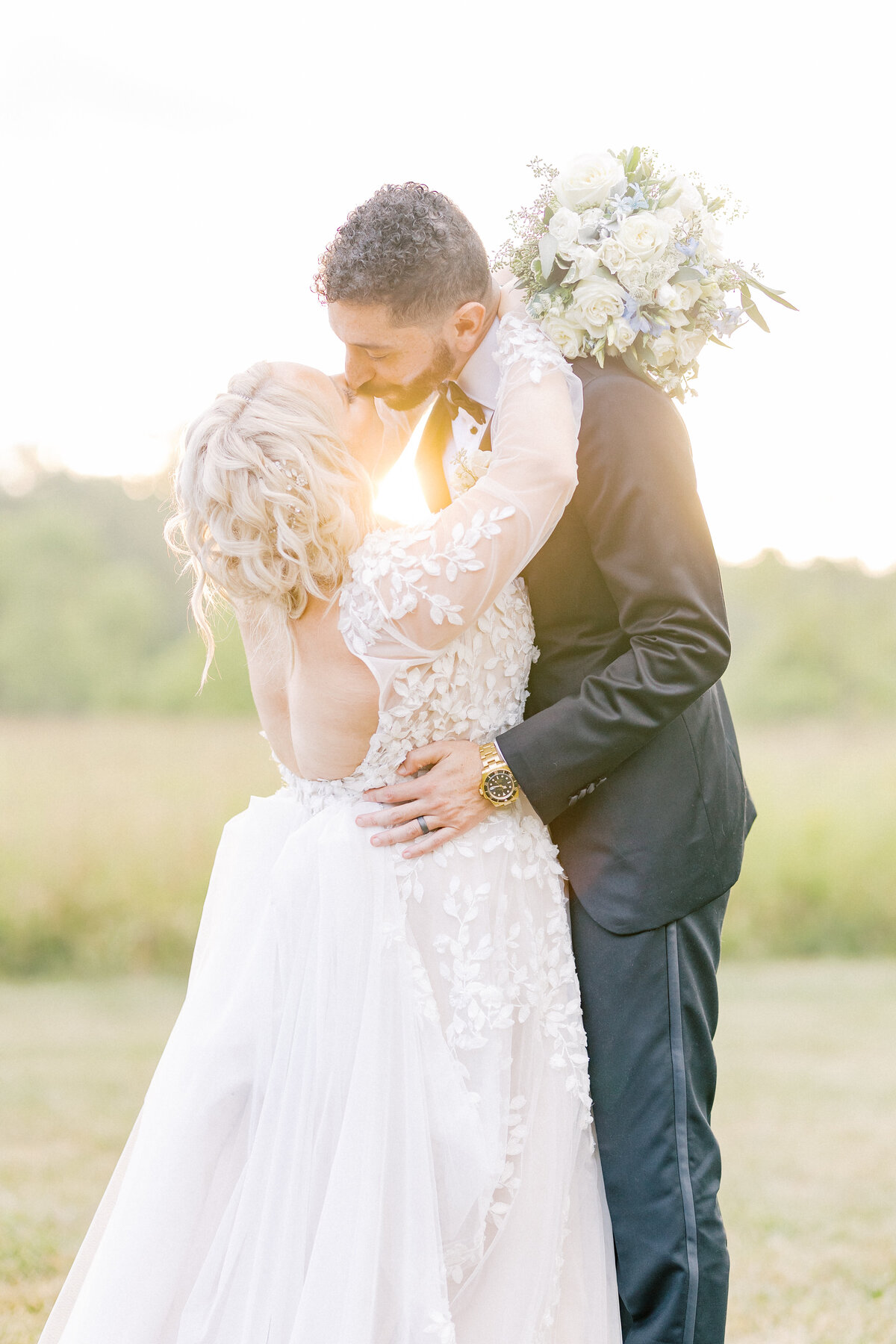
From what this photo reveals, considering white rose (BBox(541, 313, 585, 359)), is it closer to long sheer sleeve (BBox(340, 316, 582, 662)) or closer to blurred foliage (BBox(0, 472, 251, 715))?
long sheer sleeve (BBox(340, 316, 582, 662))

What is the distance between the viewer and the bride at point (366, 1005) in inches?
75.2

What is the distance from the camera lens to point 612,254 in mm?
2045

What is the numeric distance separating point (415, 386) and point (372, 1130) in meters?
1.38

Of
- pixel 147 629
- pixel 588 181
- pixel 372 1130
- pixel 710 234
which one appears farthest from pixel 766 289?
pixel 147 629

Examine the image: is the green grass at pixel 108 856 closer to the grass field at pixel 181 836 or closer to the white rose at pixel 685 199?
the grass field at pixel 181 836

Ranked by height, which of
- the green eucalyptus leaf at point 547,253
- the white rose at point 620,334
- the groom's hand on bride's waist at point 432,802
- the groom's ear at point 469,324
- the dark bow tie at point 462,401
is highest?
the green eucalyptus leaf at point 547,253

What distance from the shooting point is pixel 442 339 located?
2188 millimetres

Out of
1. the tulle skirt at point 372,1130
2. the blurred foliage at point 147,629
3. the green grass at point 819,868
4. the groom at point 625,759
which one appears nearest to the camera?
the tulle skirt at point 372,1130

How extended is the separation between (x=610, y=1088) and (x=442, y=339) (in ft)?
4.76

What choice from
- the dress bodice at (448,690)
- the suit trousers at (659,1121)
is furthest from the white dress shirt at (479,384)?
the suit trousers at (659,1121)

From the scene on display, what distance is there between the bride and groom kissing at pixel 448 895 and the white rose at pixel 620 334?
0.06 m

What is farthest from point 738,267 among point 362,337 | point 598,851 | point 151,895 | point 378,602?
point 151,895

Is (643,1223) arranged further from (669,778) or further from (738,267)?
(738,267)

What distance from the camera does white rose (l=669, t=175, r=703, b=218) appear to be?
2145 millimetres
